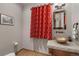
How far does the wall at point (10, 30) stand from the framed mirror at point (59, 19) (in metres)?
0.43

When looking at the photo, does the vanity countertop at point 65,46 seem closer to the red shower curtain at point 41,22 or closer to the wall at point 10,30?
the red shower curtain at point 41,22

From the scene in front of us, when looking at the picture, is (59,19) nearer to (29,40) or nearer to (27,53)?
(29,40)

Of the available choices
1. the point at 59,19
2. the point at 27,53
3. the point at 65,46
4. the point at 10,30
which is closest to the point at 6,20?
the point at 10,30

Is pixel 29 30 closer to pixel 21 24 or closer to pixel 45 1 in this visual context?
pixel 21 24

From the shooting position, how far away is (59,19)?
1.11 m

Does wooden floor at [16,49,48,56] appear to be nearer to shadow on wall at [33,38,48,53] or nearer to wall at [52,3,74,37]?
shadow on wall at [33,38,48,53]

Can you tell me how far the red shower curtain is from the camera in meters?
1.08

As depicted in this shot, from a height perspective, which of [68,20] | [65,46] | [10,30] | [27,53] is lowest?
[27,53]

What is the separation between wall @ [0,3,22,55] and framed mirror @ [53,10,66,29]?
1.41 feet

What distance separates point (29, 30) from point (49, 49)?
1.10ft

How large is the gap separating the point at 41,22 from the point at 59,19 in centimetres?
22

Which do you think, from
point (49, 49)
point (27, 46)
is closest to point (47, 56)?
point (49, 49)

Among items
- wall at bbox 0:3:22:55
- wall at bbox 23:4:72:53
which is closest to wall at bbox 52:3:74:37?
wall at bbox 23:4:72:53

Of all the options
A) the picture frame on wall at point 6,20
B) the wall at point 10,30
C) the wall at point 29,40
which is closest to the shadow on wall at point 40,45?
the wall at point 29,40
